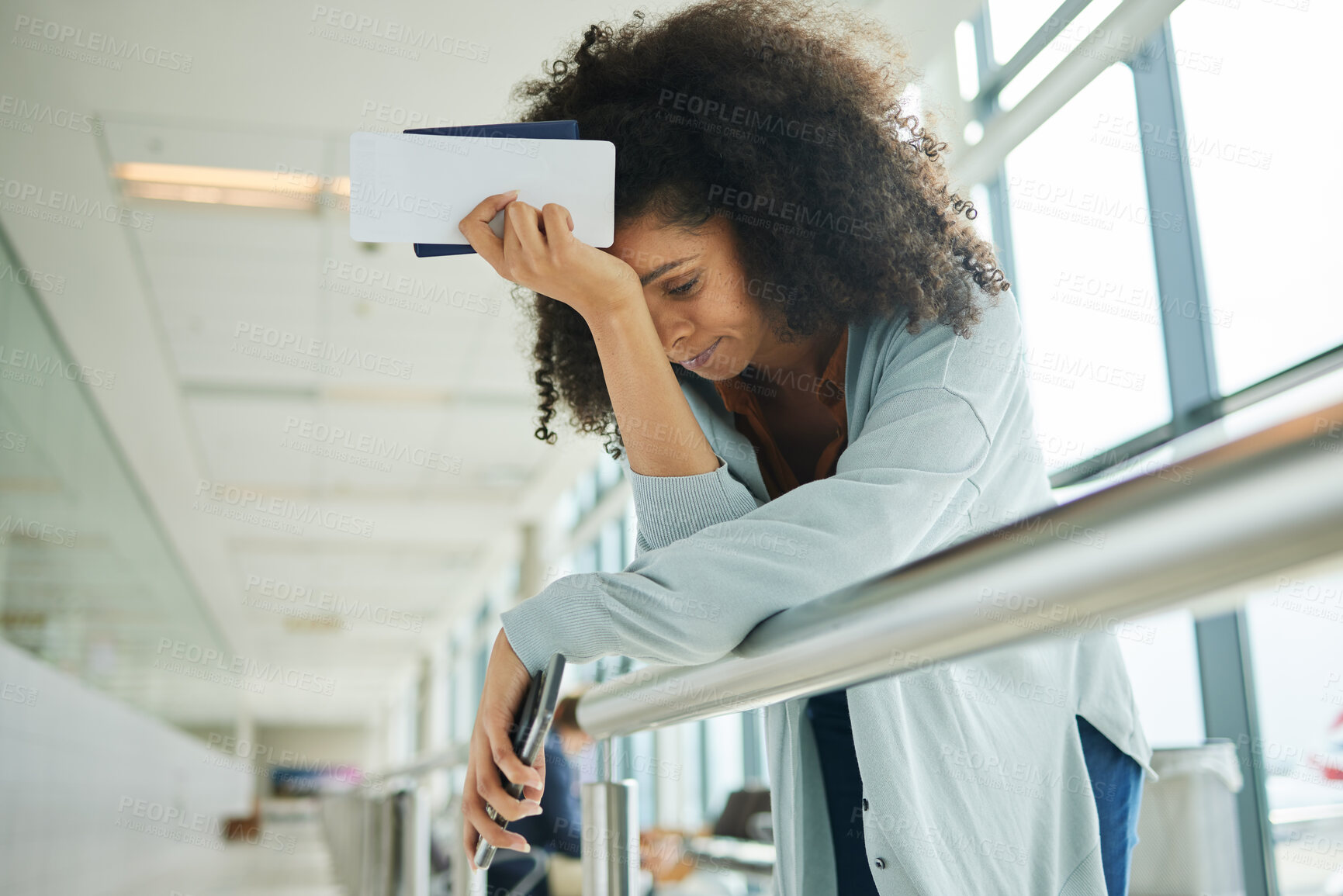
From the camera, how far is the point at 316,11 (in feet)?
14.0

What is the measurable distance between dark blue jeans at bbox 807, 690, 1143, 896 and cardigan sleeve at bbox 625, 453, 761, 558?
0.21 meters

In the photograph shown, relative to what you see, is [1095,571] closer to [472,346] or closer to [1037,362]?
[1037,362]

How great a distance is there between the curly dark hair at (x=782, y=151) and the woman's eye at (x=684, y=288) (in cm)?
6

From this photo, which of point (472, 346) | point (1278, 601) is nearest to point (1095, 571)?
point (1278, 601)

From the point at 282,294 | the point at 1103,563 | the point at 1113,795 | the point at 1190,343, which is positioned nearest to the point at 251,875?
the point at 282,294

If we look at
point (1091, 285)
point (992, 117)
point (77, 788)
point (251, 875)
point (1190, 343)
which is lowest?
point (251, 875)

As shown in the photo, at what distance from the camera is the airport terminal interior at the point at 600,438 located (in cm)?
58

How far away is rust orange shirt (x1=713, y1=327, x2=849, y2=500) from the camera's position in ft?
3.94

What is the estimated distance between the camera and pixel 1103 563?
391mm

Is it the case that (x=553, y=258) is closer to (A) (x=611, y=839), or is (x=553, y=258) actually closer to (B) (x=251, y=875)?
(A) (x=611, y=839)

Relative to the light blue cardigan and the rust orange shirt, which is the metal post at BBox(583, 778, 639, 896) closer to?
the light blue cardigan

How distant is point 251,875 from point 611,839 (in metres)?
7.04

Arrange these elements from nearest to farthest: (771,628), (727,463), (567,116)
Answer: (771,628), (727,463), (567,116)

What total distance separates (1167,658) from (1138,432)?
2.34 feet
